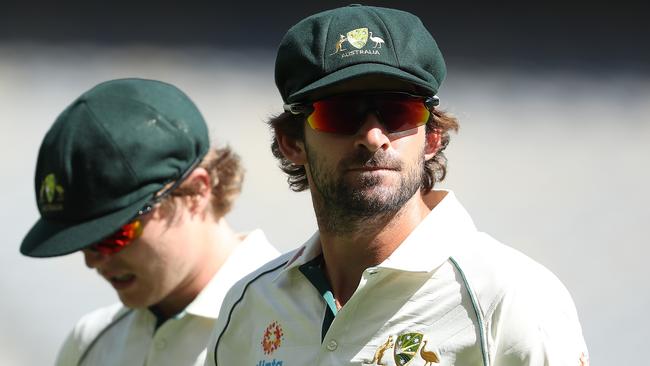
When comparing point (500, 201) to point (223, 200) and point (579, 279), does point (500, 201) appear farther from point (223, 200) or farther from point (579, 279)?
point (223, 200)

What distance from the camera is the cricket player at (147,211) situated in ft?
10.5

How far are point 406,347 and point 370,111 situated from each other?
0.50 m

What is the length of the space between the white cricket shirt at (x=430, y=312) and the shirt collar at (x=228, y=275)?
1.92 feet

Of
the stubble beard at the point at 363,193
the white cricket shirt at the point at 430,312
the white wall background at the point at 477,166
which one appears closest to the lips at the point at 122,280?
the white cricket shirt at the point at 430,312

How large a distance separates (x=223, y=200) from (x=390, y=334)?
1160 mm

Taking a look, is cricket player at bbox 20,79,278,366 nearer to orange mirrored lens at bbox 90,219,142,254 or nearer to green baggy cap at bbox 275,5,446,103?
orange mirrored lens at bbox 90,219,142,254

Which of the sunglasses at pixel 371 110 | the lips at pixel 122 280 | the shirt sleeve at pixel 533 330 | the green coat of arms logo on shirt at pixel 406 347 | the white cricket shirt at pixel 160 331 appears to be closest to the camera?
the shirt sleeve at pixel 533 330

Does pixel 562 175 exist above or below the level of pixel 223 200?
below

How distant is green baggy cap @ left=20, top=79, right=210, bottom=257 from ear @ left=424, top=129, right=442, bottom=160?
2.66 ft

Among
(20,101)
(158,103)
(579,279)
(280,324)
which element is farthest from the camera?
(20,101)

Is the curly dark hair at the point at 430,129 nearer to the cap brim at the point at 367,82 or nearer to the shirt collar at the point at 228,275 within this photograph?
the cap brim at the point at 367,82

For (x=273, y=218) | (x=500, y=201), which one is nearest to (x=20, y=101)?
(x=273, y=218)

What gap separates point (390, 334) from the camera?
248 cm

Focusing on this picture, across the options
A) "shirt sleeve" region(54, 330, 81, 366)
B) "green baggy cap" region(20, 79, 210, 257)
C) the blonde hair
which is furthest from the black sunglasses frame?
"shirt sleeve" region(54, 330, 81, 366)
